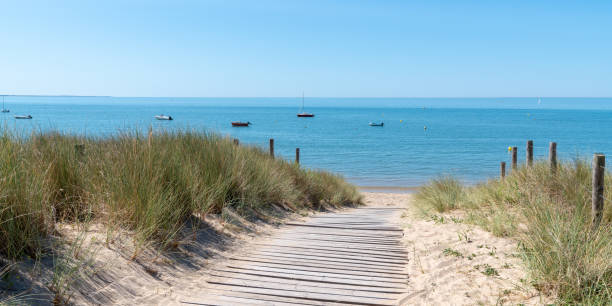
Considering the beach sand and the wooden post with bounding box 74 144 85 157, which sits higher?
the wooden post with bounding box 74 144 85 157

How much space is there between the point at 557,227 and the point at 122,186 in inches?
176

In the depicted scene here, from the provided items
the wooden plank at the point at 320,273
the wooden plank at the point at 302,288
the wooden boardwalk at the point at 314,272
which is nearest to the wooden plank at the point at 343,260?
the wooden boardwalk at the point at 314,272

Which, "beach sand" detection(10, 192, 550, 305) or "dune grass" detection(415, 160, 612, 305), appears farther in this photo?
"beach sand" detection(10, 192, 550, 305)

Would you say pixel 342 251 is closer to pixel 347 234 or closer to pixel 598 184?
pixel 347 234

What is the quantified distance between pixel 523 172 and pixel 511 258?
12.6 feet

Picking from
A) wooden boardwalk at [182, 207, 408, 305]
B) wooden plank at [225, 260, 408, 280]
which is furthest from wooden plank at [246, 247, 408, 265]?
wooden plank at [225, 260, 408, 280]

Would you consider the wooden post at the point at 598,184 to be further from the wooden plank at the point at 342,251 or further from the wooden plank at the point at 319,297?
the wooden plank at the point at 319,297

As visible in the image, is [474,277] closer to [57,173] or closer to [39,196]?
[39,196]

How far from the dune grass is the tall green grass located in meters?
3.80

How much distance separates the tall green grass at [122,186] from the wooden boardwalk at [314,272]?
3.25 ft

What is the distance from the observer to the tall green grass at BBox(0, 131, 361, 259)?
372 centimetres

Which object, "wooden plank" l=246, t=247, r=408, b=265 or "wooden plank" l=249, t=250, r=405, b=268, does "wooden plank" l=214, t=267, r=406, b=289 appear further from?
"wooden plank" l=246, t=247, r=408, b=265

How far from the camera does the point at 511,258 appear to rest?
488 centimetres

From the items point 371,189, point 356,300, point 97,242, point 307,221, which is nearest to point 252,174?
point 307,221
